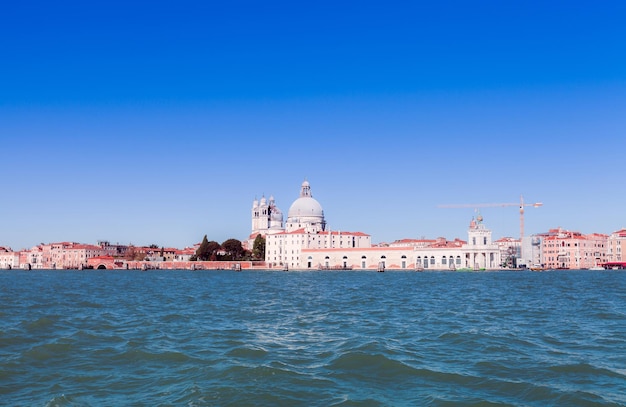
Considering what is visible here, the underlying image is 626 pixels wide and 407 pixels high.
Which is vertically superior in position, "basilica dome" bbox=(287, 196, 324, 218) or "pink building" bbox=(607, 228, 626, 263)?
"basilica dome" bbox=(287, 196, 324, 218)

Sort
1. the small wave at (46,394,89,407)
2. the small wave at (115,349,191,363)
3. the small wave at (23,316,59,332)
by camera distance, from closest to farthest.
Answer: the small wave at (46,394,89,407), the small wave at (115,349,191,363), the small wave at (23,316,59,332)

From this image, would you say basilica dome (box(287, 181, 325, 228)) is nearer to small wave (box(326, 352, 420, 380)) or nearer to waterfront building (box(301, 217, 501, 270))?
waterfront building (box(301, 217, 501, 270))

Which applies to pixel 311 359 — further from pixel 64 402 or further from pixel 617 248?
pixel 617 248

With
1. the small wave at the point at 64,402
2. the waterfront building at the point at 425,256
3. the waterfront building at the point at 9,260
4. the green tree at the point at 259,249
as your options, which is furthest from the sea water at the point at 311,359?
the waterfront building at the point at 9,260

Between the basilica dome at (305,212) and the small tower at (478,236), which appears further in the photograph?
the basilica dome at (305,212)

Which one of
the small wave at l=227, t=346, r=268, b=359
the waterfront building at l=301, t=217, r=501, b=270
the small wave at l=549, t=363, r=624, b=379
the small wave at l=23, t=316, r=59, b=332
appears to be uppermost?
the waterfront building at l=301, t=217, r=501, b=270

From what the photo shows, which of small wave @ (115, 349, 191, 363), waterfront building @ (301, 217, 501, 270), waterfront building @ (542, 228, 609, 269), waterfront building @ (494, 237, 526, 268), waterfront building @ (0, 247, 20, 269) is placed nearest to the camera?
small wave @ (115, 349, 191, 363)

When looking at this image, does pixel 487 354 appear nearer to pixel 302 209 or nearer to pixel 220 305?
pixel 220 305

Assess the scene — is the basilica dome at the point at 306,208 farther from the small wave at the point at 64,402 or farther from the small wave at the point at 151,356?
the small wave at the point at 64,402

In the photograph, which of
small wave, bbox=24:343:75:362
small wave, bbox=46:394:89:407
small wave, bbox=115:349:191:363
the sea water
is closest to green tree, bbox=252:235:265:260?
the sea water

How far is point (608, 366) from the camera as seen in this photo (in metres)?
9.23

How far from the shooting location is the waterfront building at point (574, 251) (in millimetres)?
92438

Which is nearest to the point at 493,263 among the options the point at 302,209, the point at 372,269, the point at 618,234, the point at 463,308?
the point at 372,269

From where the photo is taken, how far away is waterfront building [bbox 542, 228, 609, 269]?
9244 centimetres
